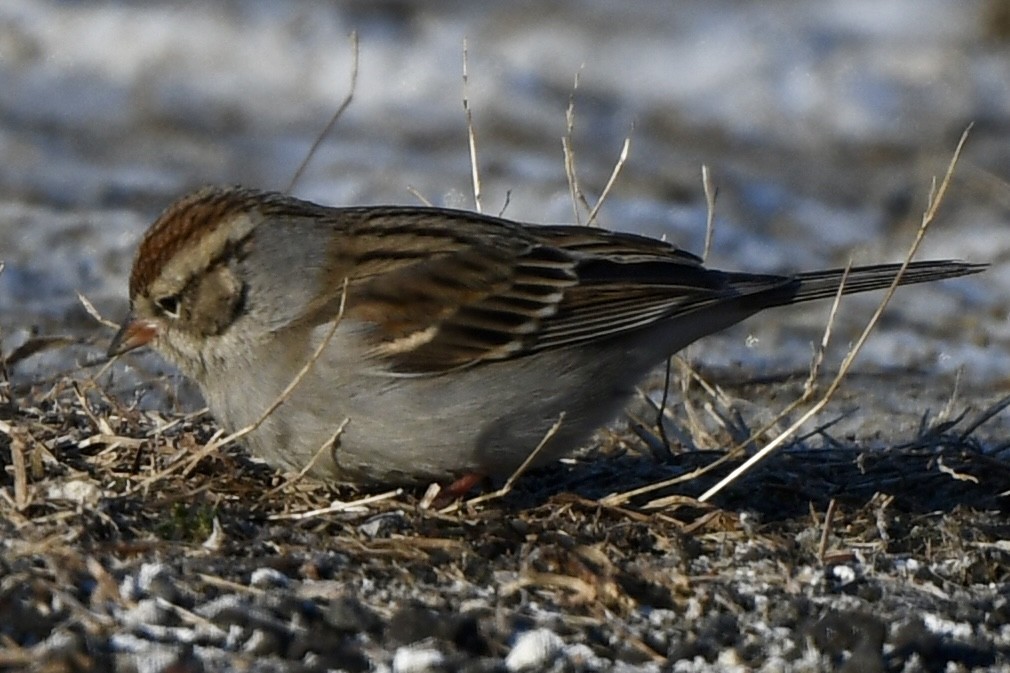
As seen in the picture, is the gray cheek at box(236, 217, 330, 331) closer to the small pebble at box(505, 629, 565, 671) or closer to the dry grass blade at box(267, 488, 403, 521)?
the dry grass blade at box(267, 488, 403, 521)

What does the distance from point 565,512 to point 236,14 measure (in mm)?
10289

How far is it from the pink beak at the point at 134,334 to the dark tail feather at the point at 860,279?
6.71ft

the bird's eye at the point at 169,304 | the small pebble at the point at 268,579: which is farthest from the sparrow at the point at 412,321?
the small pebble at the point at 268,579

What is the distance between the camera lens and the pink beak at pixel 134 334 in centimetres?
571

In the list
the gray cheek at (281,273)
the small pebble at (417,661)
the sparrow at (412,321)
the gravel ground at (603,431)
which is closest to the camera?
the small pebble at (417,661)

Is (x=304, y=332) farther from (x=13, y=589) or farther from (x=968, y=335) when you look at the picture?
(x=968, y=335)

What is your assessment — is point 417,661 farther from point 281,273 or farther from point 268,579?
point 281,273

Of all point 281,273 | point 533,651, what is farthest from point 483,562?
point 281,273

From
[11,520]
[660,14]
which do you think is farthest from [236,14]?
[11,520]

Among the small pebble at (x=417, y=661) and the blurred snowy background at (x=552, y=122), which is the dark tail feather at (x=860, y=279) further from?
the blurred snowy background at (x=552, y=122)

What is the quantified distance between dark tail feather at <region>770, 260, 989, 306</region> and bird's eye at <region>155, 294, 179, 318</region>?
196 centimetres

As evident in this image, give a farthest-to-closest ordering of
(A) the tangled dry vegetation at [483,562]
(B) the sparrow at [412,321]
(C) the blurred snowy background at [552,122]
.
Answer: (C) the blurred snowy background at [552,122] → (B) the sparrow at [412,321] → (A) the tangled dry vegetation at [483,562]

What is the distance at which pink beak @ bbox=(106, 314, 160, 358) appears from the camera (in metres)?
5.71

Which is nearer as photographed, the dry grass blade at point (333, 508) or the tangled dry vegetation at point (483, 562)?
the tangled dry vegetation at point (483, 562)
